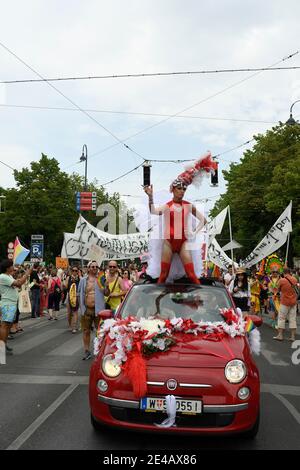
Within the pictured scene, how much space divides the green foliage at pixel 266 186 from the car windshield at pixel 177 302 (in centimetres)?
2824

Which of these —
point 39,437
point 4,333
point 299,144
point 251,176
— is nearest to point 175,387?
point 39,437

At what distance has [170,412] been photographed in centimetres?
443

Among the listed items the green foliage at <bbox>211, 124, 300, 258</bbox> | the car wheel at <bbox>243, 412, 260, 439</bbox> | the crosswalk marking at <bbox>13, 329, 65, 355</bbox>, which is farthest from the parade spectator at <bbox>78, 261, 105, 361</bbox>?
the green foliage at <bbox>211, 124, 300, 258</bbox>

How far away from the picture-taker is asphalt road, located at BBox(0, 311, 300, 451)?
4.79 metres

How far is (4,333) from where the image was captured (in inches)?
370

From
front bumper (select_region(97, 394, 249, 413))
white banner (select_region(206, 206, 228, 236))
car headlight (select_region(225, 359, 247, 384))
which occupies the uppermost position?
white banner (select_region(206, 206, 228, 236))

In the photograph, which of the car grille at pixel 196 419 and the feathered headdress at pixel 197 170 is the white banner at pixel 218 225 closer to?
the feathered headdress at pixel 197 170

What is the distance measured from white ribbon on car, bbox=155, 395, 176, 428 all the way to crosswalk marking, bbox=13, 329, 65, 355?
250 inches

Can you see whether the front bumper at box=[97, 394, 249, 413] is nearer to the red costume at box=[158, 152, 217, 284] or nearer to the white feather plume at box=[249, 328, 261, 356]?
the white feather plume at box=[249, 328, 261, 356]

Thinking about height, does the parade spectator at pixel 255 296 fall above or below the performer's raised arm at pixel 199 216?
below

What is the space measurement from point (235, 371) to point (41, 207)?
47142 millimetres

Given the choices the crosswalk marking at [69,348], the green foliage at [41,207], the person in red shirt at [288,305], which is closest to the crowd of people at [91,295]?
the person in red shirt at [288,305]

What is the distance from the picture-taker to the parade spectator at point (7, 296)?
9383mm
